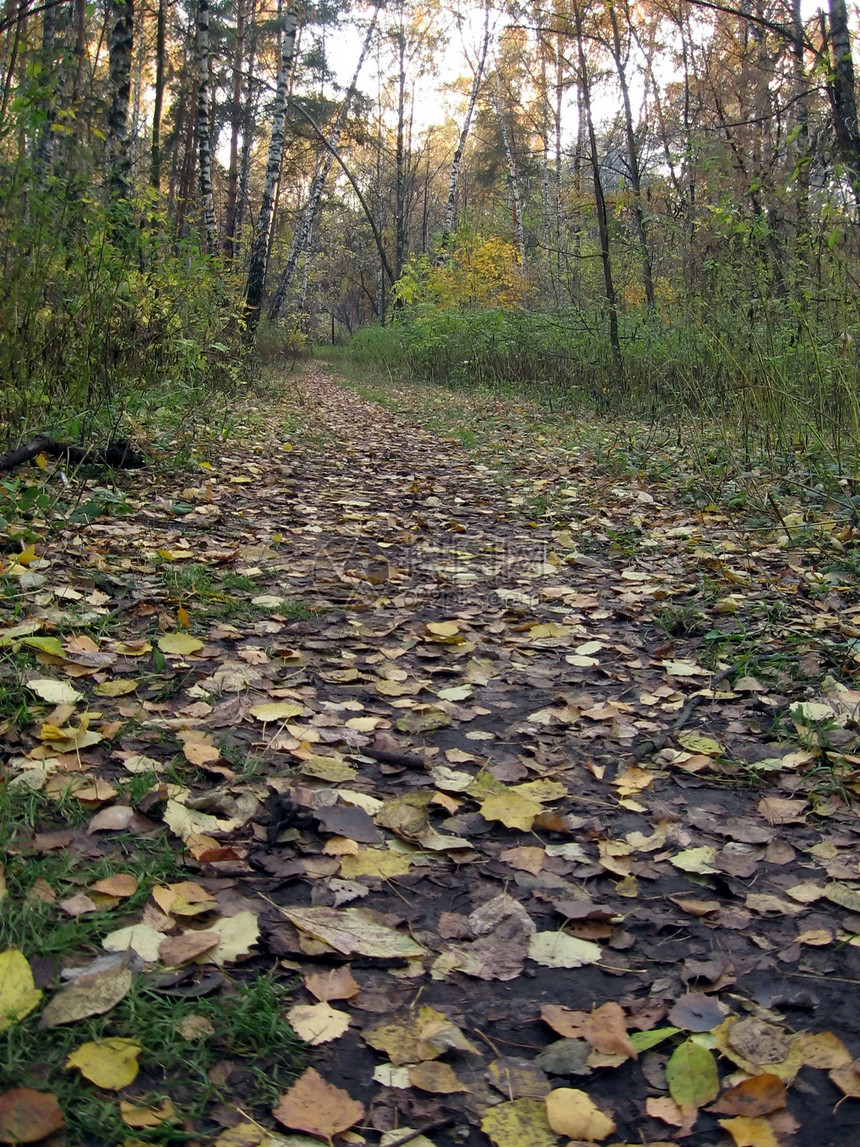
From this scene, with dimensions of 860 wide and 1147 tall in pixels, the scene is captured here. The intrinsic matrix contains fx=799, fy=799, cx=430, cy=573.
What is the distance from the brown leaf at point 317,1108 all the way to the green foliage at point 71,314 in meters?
3.59

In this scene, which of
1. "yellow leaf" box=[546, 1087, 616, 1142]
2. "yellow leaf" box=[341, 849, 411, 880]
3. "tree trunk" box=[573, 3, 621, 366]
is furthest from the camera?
"tree trunk" box=[573, 3, 621, 366]

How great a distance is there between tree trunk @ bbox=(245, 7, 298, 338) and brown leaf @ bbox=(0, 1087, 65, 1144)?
1076cm

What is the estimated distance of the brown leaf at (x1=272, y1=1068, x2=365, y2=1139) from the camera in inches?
40.2

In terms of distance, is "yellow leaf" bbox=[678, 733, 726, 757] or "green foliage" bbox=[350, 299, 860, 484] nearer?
"yellow leaf" bbox=[678, 733, 726, 757]

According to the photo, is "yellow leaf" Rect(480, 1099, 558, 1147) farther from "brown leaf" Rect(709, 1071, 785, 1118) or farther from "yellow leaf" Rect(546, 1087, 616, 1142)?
"brown leaf" Rect(709, 1071, 785, 1118)

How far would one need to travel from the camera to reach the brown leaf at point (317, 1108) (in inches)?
40.2

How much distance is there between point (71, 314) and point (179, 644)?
2551 mm

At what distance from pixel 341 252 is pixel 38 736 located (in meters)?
43.1

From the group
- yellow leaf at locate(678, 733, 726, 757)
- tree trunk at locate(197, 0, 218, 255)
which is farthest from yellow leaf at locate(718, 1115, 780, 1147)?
tree trunk at locate(197, 0, 218, 255)

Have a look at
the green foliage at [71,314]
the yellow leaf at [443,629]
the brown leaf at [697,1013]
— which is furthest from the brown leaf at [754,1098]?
the green foliage at [71,314]

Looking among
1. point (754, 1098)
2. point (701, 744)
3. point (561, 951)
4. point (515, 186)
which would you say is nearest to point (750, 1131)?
point (754, 1098)

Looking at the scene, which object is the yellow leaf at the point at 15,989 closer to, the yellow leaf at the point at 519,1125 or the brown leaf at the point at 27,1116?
the brown leaf at the point at 27,1116

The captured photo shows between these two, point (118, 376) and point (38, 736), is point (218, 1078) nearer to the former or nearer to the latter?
point (38, 736)

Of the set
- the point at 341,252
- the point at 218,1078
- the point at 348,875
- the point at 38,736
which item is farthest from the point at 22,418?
the point at 341,252
